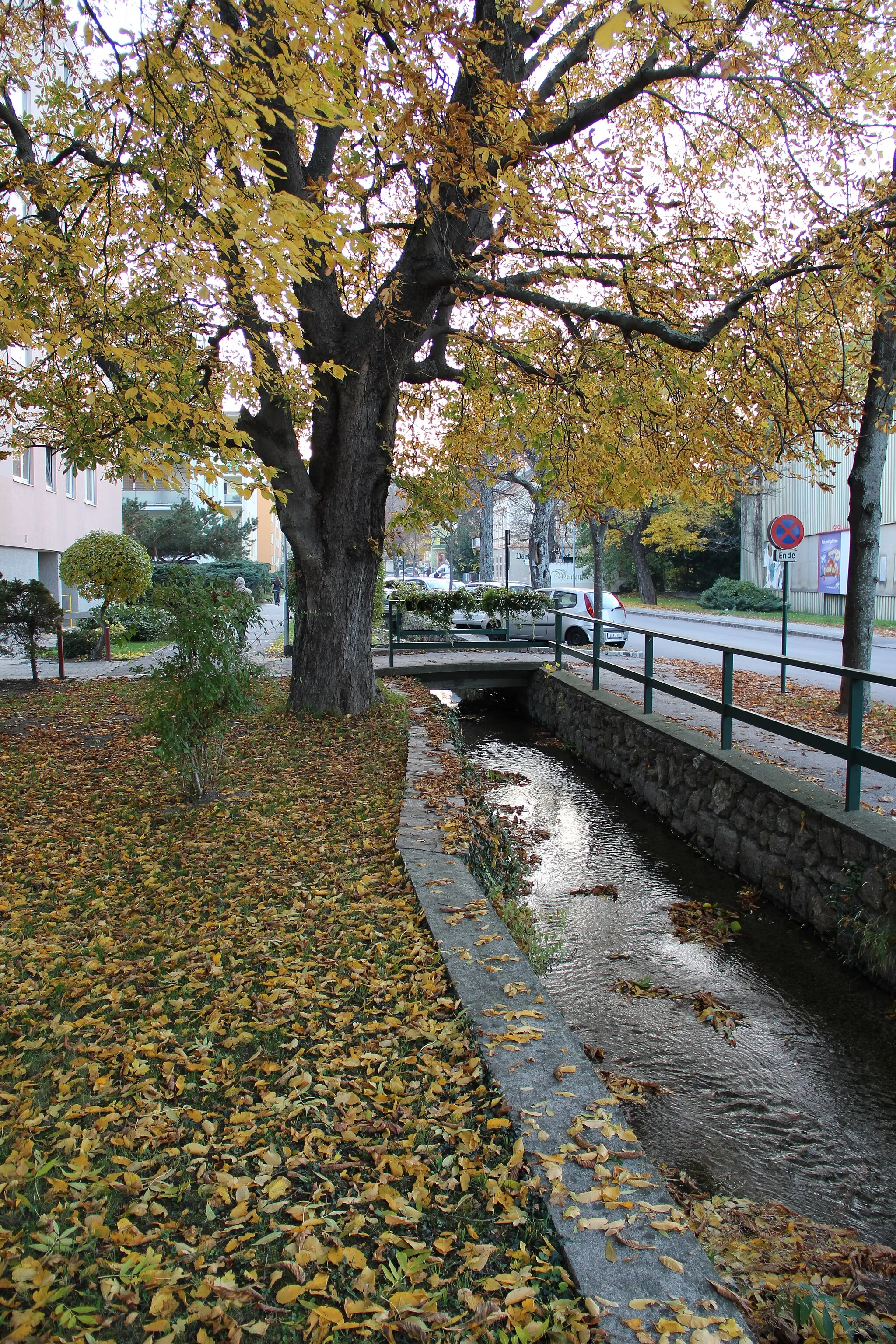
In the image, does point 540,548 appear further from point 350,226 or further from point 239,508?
point 239,508

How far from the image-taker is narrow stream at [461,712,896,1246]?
3.67 meters

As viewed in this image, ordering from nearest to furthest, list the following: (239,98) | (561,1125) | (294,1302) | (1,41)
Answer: (294,1302), (561,1125), (239,98), (1,41)

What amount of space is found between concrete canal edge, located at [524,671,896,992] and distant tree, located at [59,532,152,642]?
10.6 metres

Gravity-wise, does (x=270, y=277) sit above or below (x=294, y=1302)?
above

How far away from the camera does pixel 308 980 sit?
13.0 ft

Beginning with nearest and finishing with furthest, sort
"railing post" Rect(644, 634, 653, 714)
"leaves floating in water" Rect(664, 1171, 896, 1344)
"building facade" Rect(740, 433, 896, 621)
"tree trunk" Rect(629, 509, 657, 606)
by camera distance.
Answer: "leaves floating in water" Rect(664, 1171, 896, 1344) < "railing post" Rect(644, 634, 653, 714) < "building facade" Rect(740, 433, 896, 621) < "tree trunk" Rect(629, 509, 657, 606)

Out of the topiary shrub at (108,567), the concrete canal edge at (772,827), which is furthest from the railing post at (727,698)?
the topiary shrub at (108,567)

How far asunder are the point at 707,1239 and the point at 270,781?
5375mm

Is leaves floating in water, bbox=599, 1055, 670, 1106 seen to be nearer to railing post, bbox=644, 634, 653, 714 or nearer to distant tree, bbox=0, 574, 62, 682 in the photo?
railing post, bbox=644, 634, 653, 714

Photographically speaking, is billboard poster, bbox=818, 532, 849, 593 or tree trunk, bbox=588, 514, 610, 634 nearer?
tree trunk, bbox=588, 514, 610, 634

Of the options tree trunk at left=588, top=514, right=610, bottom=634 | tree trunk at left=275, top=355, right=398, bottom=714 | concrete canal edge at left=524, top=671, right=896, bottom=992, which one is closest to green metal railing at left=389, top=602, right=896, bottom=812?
concrete canal edge at left=524, top=671, right=896, bottom=992

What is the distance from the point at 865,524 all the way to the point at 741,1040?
7.42 m

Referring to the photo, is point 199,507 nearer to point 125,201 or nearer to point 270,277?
point 125,201

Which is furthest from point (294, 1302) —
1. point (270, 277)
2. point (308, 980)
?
point (270, 277)
